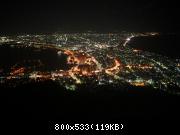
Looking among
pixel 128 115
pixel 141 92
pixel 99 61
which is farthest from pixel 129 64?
pixel 128 115

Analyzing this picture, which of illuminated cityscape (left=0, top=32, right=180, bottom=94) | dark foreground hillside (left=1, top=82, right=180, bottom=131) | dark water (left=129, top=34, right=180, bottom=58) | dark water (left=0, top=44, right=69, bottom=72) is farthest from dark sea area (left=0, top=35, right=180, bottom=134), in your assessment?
dark water (left=129, top=34, right=180, bottom=58)

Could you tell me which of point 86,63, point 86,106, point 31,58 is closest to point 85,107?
point 86,106

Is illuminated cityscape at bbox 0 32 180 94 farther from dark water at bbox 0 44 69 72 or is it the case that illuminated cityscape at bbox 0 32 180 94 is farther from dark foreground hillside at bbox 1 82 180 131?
dark foreground hillside at bbox 1 82 180 131

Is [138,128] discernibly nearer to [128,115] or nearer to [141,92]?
[128,115]

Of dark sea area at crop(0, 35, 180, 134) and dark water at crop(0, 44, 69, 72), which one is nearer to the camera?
dark sea area at crop(0, 35, 180, 134)

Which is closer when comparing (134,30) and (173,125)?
(173,125)

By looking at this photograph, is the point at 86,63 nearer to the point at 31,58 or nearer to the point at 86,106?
the point at 31,58
